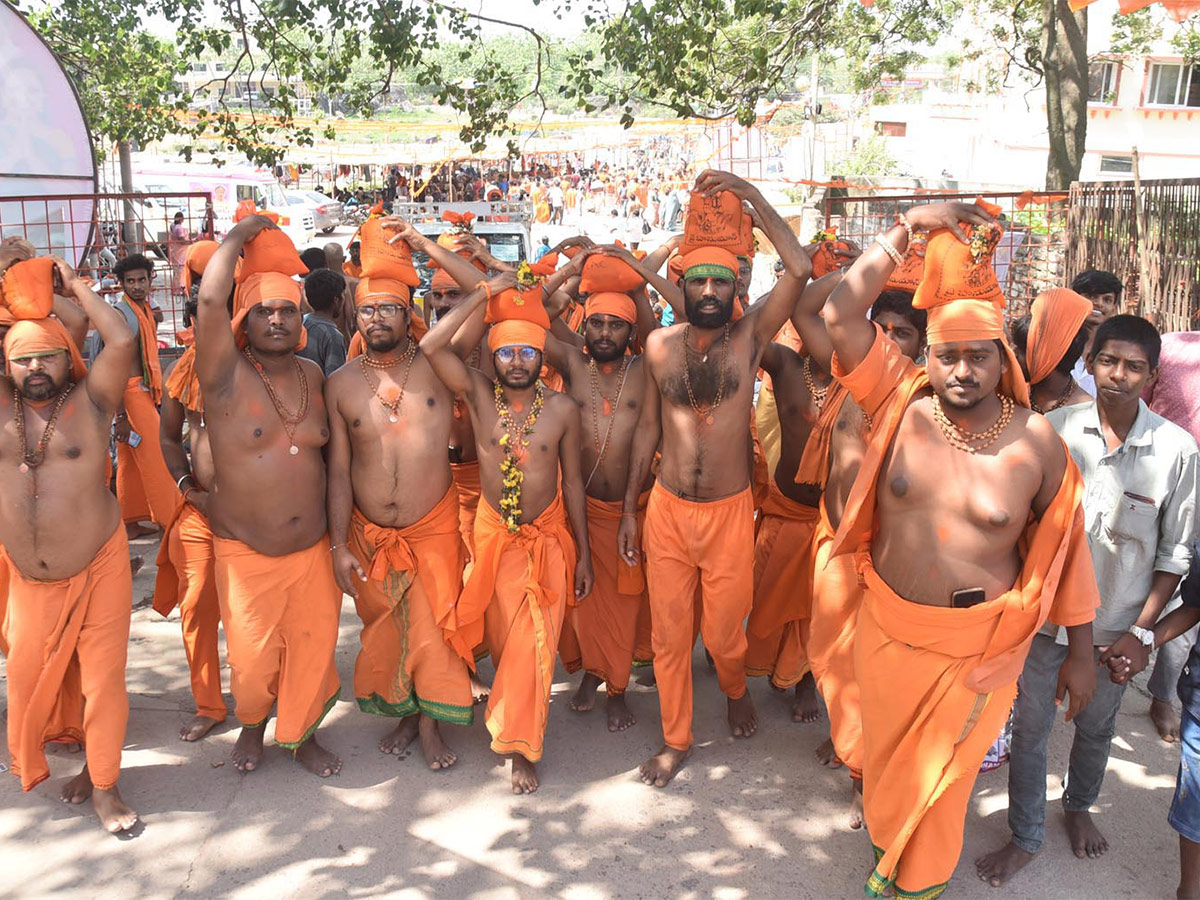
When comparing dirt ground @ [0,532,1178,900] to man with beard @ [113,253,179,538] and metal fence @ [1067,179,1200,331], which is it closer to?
man with beard @ [113,253,179,538]

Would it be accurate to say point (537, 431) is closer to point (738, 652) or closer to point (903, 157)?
point (738, 652)

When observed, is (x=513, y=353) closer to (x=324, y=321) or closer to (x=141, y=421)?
(x=324, y=321)

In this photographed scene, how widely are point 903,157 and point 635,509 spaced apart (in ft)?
126

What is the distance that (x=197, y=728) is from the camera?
187 inches

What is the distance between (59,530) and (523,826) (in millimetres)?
2274

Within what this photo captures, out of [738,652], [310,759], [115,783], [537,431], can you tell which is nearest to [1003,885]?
[738,652]

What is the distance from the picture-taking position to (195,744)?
4703mm

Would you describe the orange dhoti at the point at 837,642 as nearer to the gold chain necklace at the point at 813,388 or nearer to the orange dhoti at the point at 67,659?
the gold chain necklace at the point at 813,388

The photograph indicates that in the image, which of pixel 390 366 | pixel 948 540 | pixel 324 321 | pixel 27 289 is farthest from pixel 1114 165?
pixel 27 289

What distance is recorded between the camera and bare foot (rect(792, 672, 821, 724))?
4.96 metres

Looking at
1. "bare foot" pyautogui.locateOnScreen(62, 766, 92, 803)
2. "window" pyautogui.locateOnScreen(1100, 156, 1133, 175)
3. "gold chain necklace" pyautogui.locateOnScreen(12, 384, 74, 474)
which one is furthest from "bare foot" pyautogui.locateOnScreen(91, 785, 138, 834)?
"window" pyautogui.locateOnScreen(1100, 156, 1133, 175)

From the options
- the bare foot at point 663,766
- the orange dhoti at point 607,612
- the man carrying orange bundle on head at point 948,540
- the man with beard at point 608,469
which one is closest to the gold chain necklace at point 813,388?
the man with beard at point 608,469

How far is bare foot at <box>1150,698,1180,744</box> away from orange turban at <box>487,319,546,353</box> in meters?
3.46

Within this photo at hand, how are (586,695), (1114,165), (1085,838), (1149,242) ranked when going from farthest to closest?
(1114,165), (1149,242), (586,695), (1085,838)
